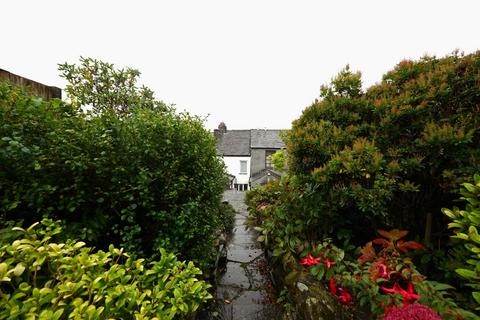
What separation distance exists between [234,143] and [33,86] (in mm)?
20175

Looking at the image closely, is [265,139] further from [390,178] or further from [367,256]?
[367,256]

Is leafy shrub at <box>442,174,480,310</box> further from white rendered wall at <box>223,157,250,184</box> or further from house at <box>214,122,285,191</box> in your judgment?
white rendered wall at <box>223,157,250,184</box>

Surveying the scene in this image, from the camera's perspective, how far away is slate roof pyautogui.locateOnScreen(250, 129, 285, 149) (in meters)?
21.3

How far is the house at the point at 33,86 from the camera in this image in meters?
2.63

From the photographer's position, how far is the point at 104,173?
204 centimetres

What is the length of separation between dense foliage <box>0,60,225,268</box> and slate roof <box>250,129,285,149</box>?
63.2ft

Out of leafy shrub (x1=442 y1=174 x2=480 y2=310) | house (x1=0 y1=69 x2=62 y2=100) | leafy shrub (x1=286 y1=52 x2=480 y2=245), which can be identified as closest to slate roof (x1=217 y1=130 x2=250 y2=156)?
house (x1=0 y1=69 x2=62 y2=100)

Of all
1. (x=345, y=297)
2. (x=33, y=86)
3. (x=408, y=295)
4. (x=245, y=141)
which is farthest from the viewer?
(x=245, y=141)

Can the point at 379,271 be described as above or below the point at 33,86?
below

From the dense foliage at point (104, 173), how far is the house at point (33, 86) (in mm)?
1116

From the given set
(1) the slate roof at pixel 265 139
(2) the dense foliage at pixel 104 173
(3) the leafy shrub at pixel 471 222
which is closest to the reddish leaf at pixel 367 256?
(3) the leafy shrub at pixel 471 222

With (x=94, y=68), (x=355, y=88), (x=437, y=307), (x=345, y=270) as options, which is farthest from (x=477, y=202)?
(x=94, y=68)

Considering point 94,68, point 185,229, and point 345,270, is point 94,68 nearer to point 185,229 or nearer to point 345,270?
point 185,229

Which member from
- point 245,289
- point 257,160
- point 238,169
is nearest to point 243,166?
point 238,169
